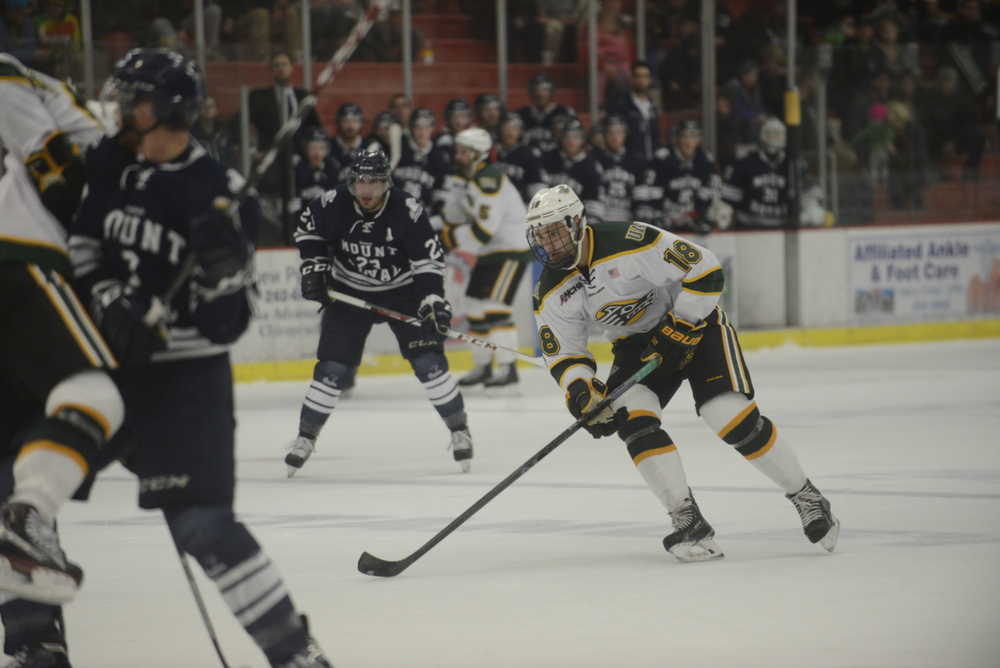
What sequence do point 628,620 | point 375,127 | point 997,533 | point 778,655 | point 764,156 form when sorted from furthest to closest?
point 764,156 < point 375,127 < point 997,533 < point 628,620 < point 778,655

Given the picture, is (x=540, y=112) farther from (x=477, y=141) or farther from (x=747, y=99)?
(x=477, y=141)

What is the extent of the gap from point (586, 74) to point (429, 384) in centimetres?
701

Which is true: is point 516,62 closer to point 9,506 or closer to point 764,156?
point 764,156

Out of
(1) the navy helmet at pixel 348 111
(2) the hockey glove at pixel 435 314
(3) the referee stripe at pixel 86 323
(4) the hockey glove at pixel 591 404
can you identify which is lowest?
(2) the hockey glove at pixel 435 314

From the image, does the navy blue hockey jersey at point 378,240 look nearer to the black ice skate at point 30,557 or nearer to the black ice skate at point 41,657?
the black ice skate at point 41,657

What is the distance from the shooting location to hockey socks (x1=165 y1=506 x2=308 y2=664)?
327 centimetres

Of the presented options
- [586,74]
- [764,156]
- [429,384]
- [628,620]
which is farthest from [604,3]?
[628,620]

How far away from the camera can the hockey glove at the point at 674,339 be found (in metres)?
5.04

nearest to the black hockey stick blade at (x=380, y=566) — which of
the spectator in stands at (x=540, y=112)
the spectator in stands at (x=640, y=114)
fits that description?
the spectator in stands at (x=540, y=112)

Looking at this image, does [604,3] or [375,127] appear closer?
[375,127]

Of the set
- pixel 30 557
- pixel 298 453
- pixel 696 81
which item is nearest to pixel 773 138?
pixel 696 81

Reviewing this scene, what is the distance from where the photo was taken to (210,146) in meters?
10.9

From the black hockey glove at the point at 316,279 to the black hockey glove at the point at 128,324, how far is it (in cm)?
400

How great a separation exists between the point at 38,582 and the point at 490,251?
7808mm
